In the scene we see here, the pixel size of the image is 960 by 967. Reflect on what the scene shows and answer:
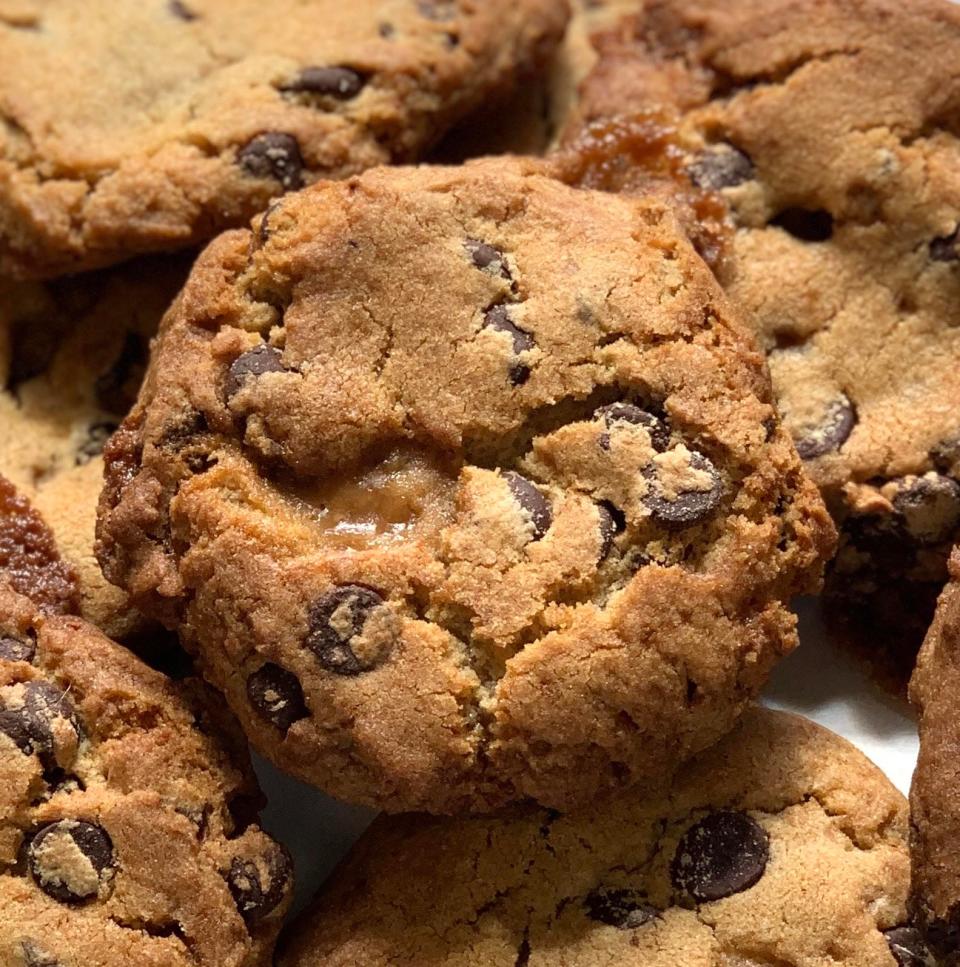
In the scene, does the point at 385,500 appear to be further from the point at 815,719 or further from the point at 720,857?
the point at 815,719

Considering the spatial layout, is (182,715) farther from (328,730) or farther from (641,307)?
(641,307)

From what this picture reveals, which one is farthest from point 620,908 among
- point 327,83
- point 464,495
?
point 327,83

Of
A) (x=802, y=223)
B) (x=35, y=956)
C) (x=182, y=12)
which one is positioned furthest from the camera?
(x=182, y=12)

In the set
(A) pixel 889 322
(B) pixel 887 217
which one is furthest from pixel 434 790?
(B) pixel 887 217

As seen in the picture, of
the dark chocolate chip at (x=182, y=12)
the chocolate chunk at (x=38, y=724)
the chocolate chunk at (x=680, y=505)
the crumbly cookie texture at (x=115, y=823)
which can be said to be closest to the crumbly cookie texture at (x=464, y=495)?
the chocolate chunk at (x=680, y=505)

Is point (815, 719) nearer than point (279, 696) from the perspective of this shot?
No

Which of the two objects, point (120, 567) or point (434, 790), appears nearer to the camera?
point (434, 790)

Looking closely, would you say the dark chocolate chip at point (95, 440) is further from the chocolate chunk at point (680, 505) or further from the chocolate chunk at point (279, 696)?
the chocolate chunk at point (680, 505)
